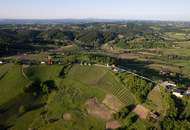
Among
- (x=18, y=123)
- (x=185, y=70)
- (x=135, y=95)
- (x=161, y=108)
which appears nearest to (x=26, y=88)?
(x=18, y=123)

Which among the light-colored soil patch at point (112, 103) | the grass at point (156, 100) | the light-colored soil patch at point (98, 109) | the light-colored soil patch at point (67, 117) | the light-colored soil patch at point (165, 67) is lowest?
the light-colored soil patch at point (165, 67)

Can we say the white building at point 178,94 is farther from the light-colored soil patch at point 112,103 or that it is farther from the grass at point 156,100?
the light-colored soil patch at point 112,103

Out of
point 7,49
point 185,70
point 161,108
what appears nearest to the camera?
point 161,108

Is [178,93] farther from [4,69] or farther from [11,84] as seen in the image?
[4,69]

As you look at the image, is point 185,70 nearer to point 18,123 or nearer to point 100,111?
point 100,111

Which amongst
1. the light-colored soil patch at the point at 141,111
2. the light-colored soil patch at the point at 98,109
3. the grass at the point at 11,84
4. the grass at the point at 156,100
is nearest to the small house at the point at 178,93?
the grass at the point at 156,100

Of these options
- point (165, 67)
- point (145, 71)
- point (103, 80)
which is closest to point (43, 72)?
point (103, 80)

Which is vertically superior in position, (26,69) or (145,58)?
(26,69)
